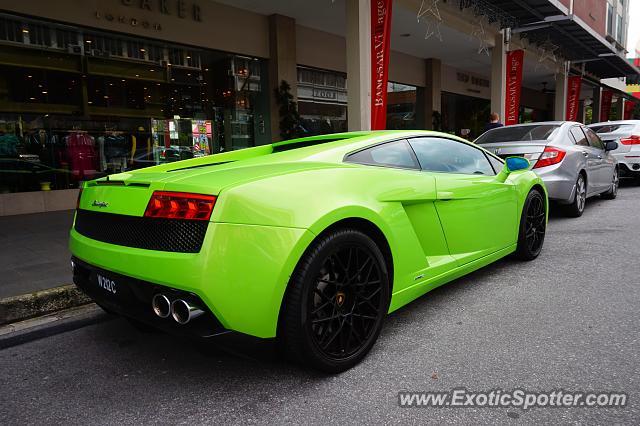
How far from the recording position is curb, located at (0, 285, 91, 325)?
133 inches

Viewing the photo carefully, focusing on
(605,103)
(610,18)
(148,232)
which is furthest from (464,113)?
(148,232)

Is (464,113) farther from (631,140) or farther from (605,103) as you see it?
(605,103)

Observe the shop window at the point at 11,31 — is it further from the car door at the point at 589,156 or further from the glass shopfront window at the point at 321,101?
the car door at the point at 589,156

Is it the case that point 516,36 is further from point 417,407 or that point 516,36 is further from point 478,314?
point 417,407

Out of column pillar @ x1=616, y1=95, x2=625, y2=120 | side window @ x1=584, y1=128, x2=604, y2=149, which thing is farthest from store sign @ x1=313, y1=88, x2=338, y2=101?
column pillar @ x1=616, y1=95, x2=625, y2=120

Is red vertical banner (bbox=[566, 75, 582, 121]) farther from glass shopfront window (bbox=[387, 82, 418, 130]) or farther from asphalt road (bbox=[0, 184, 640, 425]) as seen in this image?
asphalt road (bbox=[0, 184, 640, 425])

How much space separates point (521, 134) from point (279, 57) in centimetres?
651

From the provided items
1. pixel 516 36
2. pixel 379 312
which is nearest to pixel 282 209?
pixel 379 312

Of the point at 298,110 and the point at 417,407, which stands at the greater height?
the point at 298,110

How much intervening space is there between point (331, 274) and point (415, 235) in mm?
751

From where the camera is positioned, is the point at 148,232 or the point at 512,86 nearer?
the point at 148,232

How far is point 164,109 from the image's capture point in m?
10.3

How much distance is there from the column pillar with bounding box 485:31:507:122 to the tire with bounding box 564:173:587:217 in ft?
27.7

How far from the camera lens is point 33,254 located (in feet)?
16.0
